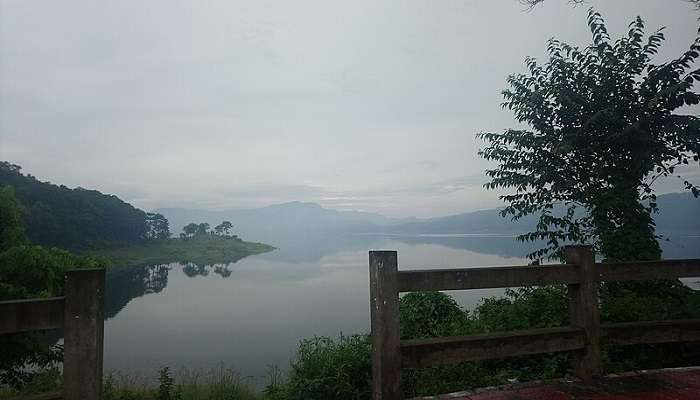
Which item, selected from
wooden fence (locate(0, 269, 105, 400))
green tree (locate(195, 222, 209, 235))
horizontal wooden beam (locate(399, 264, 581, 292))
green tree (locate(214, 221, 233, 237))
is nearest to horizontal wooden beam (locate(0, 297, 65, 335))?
wooden fence (locate(0, 269, 105, 400))

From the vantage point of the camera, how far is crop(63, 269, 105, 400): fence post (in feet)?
7.80

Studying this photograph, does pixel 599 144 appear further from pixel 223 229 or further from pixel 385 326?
pixel 223 229

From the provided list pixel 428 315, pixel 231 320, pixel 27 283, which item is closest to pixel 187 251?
pixel 231 320

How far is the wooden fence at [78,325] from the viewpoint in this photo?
7.68 feet

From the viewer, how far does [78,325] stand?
2.41 metres

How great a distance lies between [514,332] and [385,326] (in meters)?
1.10

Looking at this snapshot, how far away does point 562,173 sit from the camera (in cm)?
762

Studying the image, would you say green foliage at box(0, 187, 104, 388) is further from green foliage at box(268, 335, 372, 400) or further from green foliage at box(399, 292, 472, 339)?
green foliage at box(399, 292, 472, 339)

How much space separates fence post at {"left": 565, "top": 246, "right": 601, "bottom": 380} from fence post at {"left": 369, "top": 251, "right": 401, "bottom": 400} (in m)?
1.64

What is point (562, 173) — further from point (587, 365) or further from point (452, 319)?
point (587, 365)

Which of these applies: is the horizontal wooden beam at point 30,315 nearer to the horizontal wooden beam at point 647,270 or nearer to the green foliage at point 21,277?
the horizontal wooden beam at point 647,270

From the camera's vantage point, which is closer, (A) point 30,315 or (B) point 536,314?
(A) point 30,315

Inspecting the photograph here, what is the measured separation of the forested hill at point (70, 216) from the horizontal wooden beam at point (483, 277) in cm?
4200

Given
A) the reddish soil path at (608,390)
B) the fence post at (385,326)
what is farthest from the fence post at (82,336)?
the reddish soil path at (608,390)
